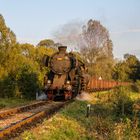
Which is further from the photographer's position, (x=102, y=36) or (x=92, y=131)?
(x=102, y=36)

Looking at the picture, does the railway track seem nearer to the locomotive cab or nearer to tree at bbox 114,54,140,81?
the locomotive cab

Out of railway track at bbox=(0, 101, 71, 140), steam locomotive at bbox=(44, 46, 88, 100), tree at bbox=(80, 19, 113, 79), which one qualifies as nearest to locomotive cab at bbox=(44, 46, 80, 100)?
steam locomotive at bbox=(44, 46, 88, 100)

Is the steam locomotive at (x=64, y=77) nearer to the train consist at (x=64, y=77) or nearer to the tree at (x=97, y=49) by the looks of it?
the train consist at (x=64, y=77)

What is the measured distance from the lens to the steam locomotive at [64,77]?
29719 millimetres

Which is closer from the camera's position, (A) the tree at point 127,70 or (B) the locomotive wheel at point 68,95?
(B) the locomotive wheel at point 68,95

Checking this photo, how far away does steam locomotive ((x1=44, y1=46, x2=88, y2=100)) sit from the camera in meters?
29.7

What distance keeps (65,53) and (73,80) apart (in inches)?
112

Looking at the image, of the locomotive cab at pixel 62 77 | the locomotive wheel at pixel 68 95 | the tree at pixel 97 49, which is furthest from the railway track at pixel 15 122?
the tree at pixel 97 49

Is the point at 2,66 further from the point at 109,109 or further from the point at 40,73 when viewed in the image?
the point at 109,109

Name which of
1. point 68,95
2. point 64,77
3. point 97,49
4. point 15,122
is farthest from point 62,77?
point 97,49

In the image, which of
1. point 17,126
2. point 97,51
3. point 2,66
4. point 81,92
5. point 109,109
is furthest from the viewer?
point 97,51

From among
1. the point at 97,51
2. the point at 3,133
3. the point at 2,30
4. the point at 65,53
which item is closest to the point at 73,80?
the point at 65,53

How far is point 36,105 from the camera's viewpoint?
2433 centimetres

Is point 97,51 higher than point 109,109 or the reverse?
higher
